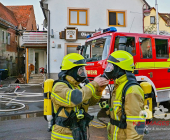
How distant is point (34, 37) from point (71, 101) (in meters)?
13.9

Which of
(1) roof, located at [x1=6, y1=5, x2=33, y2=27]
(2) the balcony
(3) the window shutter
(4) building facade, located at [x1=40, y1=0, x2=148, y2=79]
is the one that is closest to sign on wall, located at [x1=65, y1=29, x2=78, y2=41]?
(4) building facade, located at [x1=40, y1=0, x2=148, y2=79]

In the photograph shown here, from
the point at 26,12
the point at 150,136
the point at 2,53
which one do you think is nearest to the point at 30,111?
the point at 150,136

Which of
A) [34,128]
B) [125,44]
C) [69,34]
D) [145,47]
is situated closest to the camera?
[34,128]

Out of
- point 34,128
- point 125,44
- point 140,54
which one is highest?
point 125,44

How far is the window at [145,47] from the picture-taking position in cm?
571

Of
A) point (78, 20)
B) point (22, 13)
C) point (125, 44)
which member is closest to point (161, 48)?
point (125, 44)

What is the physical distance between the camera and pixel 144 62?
5676 millimetres

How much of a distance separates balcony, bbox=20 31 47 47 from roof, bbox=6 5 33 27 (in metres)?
12.5

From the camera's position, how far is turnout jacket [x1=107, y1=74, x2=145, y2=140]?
187cm

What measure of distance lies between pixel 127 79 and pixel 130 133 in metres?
0.65

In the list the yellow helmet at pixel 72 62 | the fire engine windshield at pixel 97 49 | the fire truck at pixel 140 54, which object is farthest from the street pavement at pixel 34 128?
the yellow helmet at pixel 72 62

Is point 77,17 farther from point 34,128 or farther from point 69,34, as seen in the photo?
point 34,128

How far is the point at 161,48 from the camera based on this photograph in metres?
6.17

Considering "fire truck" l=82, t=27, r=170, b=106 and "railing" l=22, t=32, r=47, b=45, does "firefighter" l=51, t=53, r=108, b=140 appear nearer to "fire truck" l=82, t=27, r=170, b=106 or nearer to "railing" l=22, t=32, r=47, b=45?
"fire truck" l=82, t=27, r=170, b=106
